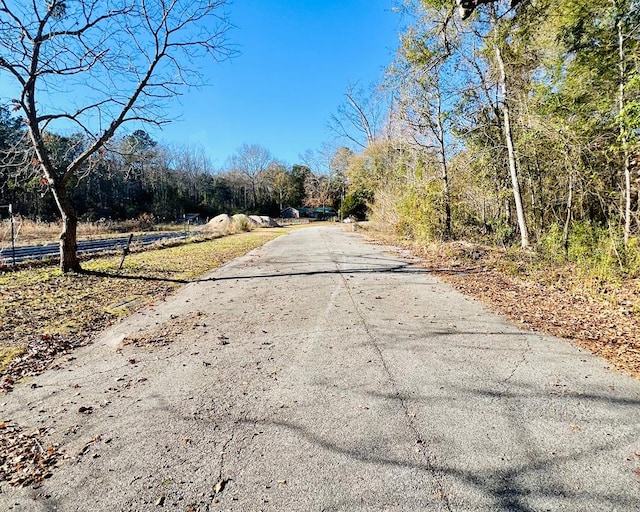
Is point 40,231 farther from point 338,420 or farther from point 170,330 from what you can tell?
point 338,420

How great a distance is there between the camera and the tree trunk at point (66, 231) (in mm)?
7930

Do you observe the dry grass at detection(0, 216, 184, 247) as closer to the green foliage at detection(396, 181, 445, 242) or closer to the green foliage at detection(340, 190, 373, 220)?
the green foliage at detection(396, 181, 445, 242)

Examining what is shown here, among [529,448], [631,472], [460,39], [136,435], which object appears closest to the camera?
[631,472]

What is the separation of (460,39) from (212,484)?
1177 centimetres

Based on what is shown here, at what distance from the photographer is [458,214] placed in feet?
44.8

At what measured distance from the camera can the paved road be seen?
6.04ft

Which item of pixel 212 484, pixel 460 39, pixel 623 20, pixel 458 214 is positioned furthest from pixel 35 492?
pixel 458 214

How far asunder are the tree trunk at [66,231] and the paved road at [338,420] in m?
4.66

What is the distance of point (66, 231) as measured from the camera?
26.3 ft

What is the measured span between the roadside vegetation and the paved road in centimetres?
47

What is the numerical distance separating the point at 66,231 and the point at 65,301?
9.32 ft

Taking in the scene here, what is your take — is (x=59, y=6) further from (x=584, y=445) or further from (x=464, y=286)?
(x=584, y=445)

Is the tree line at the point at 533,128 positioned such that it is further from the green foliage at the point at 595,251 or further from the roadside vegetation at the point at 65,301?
the roadside vegetation at the point at 65,301

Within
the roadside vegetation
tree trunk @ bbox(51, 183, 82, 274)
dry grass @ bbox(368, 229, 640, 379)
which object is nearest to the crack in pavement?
dry grass @ bbox(368, 229, 640, 379)
